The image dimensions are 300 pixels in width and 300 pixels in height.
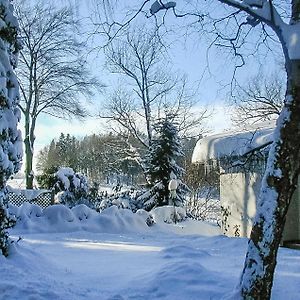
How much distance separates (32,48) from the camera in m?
21.7

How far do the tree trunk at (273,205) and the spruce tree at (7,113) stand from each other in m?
3.24

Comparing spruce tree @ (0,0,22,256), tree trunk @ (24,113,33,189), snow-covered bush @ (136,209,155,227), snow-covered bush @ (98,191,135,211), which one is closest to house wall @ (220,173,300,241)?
snow-covered bush @ (136,209,155,227)

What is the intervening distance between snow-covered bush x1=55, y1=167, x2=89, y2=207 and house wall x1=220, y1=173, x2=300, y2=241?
280 inches

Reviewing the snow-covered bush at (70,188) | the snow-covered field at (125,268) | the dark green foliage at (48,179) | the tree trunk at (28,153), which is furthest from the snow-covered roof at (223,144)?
the tree trunk at (28,153)

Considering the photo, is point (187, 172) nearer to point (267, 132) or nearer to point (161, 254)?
point (267, 132)

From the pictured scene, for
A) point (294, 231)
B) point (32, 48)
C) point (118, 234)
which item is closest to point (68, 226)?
point (118, 234)

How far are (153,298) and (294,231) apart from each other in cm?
581

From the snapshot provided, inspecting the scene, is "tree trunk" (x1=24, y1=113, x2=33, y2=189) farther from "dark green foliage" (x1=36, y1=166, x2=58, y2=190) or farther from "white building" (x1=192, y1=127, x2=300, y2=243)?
"white building" (x1=192, y1=127, x2=300, y2=243)

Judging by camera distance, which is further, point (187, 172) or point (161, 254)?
point (187, 172)

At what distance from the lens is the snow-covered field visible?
14.6 feet

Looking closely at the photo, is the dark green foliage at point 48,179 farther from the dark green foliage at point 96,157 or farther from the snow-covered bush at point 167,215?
the snow-covered bush at point 167,215

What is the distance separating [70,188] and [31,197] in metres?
2.03

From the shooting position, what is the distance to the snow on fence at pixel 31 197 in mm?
15479

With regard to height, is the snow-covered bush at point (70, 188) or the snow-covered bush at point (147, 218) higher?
the snow-covered bush at point (70, 188)
